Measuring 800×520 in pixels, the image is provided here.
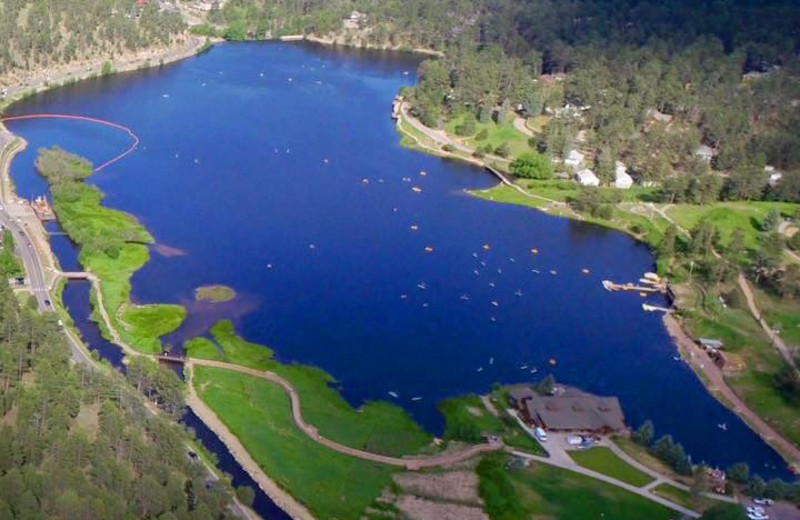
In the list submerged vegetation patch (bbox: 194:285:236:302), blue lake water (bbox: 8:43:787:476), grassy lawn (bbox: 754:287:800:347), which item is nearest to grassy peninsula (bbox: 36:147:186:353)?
blue lake water (bbox: 8:43:787:476)

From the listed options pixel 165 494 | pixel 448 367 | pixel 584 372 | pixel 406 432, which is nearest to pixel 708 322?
pixel 584 372

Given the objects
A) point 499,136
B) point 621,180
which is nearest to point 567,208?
point 621,180

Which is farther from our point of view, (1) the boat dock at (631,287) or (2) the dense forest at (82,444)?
(1) the boat dock at (631,287)

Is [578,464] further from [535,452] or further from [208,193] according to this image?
[208,193]

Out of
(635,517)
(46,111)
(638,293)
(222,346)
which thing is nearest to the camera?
(635,517)

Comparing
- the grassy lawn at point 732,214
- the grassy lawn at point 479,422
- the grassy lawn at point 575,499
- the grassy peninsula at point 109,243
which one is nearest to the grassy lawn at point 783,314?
the grassy lawn at point 732,214

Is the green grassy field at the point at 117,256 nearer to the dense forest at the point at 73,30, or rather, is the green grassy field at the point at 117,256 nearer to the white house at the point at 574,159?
the dense forest at the point at 73,30
